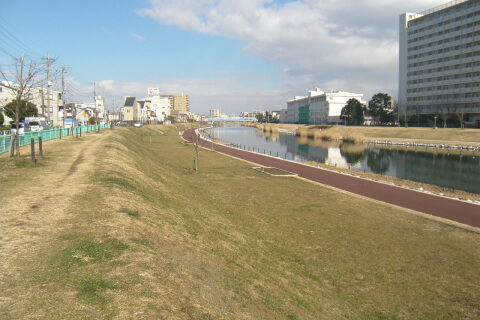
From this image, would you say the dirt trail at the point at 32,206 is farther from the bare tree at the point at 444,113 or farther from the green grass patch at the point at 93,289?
the bare tree at the point at 444,113

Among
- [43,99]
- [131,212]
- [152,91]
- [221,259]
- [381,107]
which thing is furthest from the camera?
[152,91]

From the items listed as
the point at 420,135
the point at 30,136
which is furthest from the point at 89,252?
the point at 420,135

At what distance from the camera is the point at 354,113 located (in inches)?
3738

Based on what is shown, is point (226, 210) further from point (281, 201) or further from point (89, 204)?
point (89, 204)

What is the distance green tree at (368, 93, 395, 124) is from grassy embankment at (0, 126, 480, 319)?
78.7 meters

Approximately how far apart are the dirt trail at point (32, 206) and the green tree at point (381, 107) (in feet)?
277

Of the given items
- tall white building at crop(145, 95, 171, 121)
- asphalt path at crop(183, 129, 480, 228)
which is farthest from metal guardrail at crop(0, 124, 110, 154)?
tall white building at crop(145, 95, 171, 121)

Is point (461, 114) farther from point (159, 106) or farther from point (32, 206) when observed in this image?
point (159, 106)

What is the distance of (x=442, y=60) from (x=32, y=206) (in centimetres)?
9072

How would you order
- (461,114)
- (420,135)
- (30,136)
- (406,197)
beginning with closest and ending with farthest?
(406,197) → (30,136) → (420,135) → (461,114)

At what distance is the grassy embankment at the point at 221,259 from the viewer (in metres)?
4.60

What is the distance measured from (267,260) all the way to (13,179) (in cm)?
869

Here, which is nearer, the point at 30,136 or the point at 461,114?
the point at 30,136

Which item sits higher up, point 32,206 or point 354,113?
point 354,113
